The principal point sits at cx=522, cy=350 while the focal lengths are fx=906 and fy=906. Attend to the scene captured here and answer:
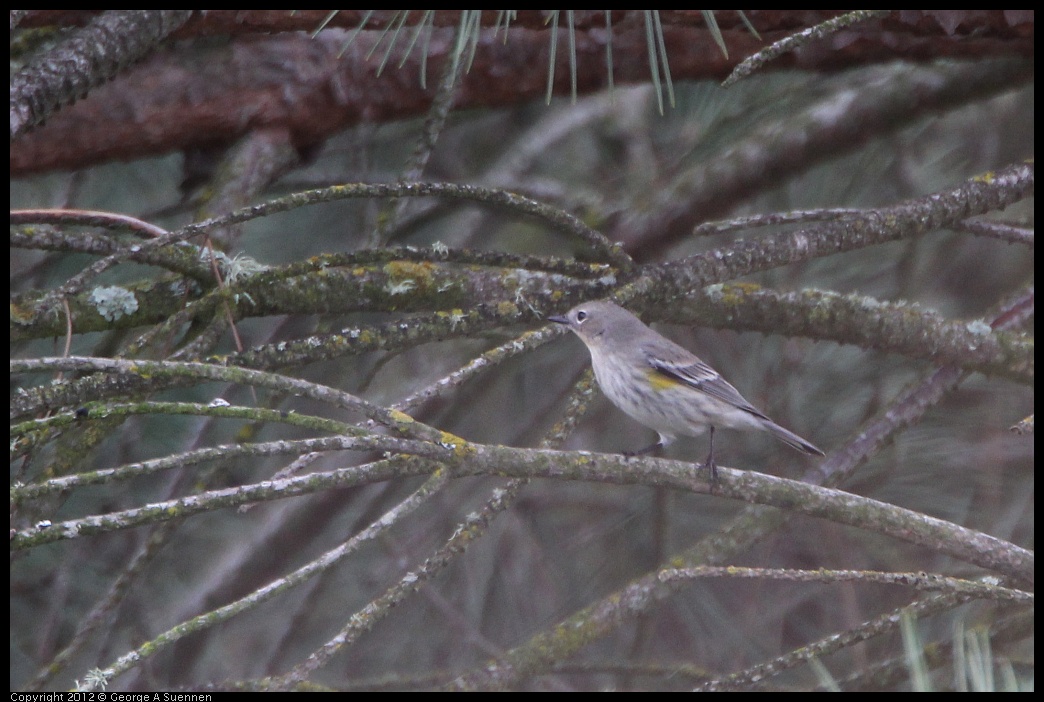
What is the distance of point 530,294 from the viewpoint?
9.10 ft

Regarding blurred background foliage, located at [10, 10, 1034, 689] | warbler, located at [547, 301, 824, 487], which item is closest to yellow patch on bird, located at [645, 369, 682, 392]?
warbler, located at [547, 301, 824, 487]

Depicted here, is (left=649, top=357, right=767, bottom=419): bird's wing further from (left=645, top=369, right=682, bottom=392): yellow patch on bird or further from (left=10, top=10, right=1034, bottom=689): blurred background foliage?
(left=10, top=10, right=1034, bottom=689): blurred background foliage

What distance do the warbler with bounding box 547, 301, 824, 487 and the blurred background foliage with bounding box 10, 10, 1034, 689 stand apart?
0.24m

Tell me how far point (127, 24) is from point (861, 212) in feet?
7.65

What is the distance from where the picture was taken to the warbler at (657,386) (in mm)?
3082

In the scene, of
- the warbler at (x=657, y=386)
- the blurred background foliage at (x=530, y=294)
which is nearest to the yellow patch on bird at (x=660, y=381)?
the warbler at (x=657, y=386)

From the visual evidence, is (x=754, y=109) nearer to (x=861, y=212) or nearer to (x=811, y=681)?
(x=861, y=212)

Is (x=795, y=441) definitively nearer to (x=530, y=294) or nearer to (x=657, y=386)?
(x=657, y=386)

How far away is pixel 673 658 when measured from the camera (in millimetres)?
4266

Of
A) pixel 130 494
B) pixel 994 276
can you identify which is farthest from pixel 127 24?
pixel 994 276

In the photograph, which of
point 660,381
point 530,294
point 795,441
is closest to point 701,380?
point 660,381

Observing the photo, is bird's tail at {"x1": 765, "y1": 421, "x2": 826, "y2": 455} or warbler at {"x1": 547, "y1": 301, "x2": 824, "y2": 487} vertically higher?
warbler at {"x1": 547, "y1": 301, "x2": 824, "y2": 487}

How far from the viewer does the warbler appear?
308 centimetres

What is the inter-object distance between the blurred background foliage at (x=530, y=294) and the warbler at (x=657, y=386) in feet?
0.78
